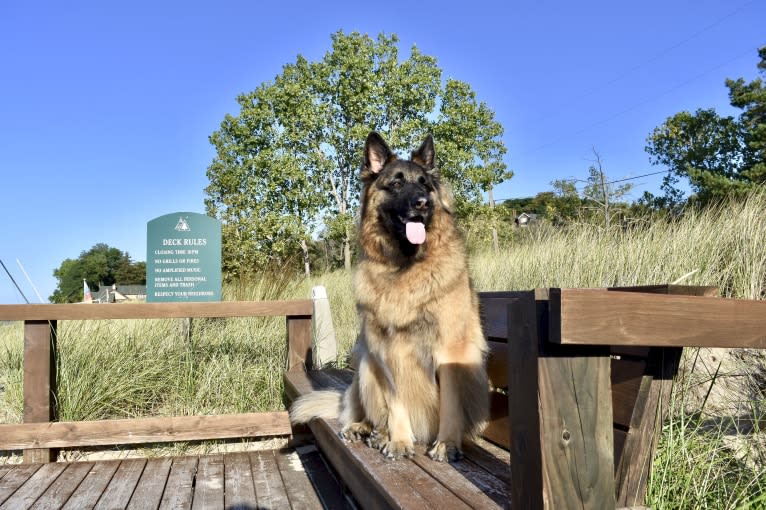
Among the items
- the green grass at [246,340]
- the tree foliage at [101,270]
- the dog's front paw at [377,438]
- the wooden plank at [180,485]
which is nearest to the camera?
the dog's front paw at [377,438]

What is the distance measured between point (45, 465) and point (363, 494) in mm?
3193

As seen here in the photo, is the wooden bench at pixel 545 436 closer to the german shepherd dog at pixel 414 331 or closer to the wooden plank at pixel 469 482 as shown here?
the wooden plank at pixel 469 482

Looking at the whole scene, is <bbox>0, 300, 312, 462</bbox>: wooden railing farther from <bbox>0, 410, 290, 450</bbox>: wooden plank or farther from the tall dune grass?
the tall dune grass

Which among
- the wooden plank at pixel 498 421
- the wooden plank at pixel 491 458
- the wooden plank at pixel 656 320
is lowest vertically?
the wooden plank at pixel 491 458

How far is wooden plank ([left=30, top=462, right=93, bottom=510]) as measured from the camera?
3.49m

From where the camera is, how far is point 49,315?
438cm

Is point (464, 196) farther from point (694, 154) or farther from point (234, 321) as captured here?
point (234, 321)

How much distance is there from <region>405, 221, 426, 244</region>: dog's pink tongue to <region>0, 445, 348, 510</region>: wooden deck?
5.84ft

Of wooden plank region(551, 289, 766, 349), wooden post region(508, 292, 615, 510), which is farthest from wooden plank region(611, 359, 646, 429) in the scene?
wooden post region(508, 292, 615, 510)

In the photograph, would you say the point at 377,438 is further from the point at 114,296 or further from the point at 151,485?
the point at 114,296

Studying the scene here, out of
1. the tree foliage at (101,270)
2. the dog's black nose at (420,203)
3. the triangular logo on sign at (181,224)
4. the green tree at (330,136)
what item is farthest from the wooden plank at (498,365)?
the tree foliage at (101,270)

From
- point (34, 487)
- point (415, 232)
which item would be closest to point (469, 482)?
point (415, 232)

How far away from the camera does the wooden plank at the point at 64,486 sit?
3.49m

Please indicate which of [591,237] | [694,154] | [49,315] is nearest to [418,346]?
[49,315]
